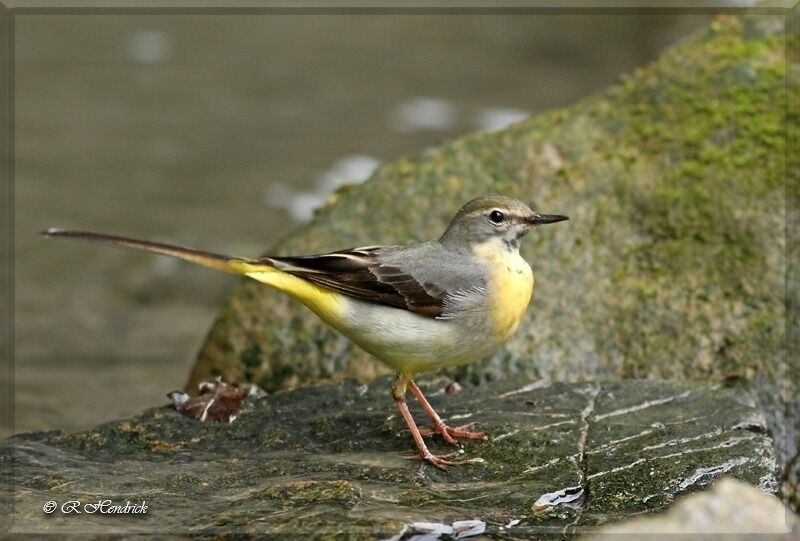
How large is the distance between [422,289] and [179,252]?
1.46 m

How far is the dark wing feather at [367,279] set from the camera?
6582mm

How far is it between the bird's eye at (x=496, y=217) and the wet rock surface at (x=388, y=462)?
123cm

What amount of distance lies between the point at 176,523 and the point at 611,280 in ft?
14.2

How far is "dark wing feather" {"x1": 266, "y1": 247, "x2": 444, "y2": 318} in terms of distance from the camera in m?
6.58

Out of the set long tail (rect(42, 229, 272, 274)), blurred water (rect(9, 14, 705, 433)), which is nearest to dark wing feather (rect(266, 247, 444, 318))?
long tail (rect(42, 229, 272, 274))

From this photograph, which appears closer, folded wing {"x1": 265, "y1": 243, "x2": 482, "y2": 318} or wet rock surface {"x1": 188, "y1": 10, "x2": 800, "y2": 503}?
folded wing {"x1": 265, "y1": 243, "x2": 482, "y2": 318}

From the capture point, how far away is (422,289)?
261 inches

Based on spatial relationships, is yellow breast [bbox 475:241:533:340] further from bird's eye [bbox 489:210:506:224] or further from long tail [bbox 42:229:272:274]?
long tail [bbox 42:229:272:274]

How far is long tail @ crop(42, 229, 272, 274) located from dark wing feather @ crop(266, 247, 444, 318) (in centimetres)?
15

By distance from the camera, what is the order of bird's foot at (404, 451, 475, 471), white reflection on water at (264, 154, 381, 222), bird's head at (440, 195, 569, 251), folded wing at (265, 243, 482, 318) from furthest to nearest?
white reflection on water at (264, 154, 381, 222), bird's head at (440, 195, 569, 251), folded wing at (265, 243, 482, 318), bird's foot at (404, 451, 475, 471)

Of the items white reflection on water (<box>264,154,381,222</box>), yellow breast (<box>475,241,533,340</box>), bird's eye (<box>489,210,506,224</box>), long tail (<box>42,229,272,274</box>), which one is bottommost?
yellow breast (<box>475,241,533,340</box>)

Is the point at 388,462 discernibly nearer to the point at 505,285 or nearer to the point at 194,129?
the point at 505,285

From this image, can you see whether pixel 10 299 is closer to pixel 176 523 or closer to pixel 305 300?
pixel 305 300

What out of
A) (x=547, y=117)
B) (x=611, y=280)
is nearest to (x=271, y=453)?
(x=611, y=280)
